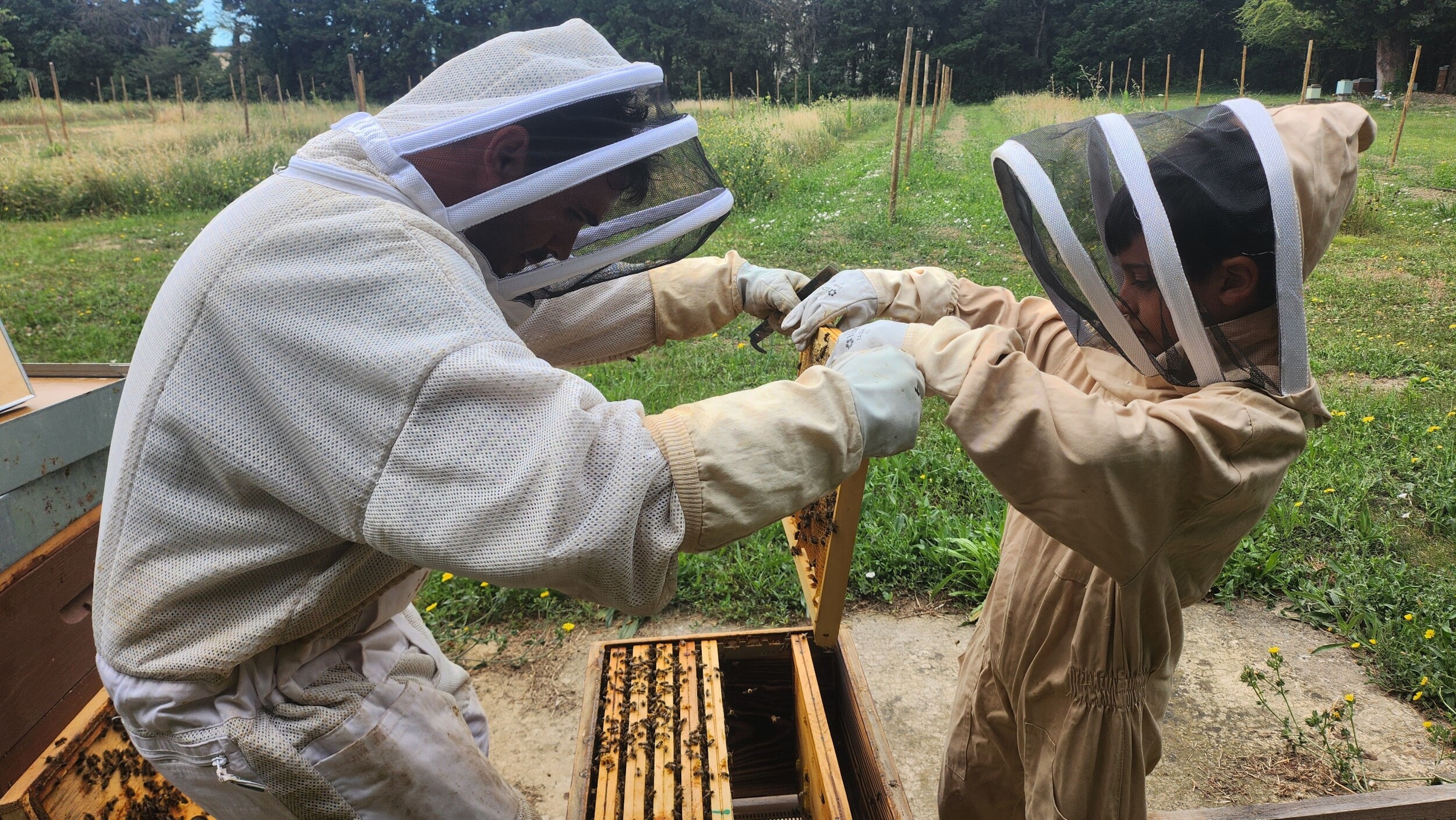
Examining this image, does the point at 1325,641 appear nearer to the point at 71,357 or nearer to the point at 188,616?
the point at 188,616

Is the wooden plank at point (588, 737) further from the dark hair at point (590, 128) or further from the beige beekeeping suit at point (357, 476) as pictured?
the dark hair at point (590, 128)

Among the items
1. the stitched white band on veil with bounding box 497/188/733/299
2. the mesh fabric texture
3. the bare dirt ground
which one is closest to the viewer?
the mesh fabric texture

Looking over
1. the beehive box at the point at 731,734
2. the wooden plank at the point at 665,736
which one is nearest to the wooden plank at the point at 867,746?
the beehive box at the point at 731,734

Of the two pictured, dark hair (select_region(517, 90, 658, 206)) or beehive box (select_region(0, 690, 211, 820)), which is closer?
dark hair (select_region(517, 90, 658, 206))

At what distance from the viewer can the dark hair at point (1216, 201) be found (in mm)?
1398

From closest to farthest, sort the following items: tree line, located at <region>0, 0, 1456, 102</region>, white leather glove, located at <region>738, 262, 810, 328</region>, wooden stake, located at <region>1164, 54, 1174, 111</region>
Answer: white leather glove, located at <region>738, 262, 810, 328</region> < wooden stake, located at <region>1164, 54, 1174, 111</region> < tree line, located at <region>0, 0, 1456, 102</region>

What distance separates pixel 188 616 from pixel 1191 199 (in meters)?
1.97

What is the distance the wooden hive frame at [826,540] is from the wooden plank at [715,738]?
34 centimetres

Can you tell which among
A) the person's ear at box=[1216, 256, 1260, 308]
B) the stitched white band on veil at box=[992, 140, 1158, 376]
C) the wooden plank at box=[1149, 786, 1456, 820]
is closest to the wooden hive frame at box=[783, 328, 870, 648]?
the stitched white band on veil at box=[992, 140, 1158, 376]

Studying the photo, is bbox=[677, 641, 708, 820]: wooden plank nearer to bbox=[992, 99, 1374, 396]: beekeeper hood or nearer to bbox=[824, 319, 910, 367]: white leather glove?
bbox=[824, 319, 910, 367]: white leather glove

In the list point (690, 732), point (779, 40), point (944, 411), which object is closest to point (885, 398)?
point (690, 732)

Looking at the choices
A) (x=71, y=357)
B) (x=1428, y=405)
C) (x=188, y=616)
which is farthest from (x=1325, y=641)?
(x=71, y=357)

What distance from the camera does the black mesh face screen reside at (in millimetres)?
1427

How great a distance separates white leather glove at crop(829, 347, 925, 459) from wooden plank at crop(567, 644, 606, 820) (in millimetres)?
1247
